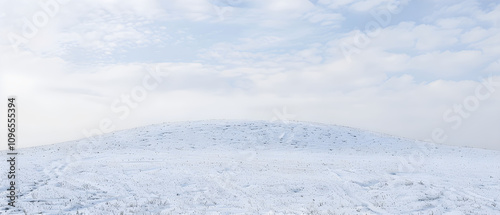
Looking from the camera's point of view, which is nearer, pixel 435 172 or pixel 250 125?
pixel 435 172

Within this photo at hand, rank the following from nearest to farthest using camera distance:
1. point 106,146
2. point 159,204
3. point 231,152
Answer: point 159,204 < point 231,152 < point 106,146

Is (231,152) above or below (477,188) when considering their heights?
above

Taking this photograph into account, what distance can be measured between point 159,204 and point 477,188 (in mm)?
16546

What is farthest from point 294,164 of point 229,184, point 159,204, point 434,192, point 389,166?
point 159,204

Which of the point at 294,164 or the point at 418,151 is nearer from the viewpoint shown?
the point at 294,164

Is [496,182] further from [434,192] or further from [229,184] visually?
[229,184]

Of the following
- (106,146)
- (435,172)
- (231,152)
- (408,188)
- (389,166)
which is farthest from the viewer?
(106,146)

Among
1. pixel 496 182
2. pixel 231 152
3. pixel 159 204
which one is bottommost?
pixel 496 182

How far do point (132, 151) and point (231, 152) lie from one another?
31.9 feet

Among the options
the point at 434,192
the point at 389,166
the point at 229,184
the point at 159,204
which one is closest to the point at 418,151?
the point at 389,166

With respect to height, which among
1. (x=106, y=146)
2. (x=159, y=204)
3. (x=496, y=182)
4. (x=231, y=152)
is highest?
(x=106, y=146)

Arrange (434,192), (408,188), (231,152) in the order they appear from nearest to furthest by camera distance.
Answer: (434,192) → (408,188) → (231,152)

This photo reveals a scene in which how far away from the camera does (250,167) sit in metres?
26.7

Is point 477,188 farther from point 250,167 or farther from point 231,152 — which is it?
point 231,152
